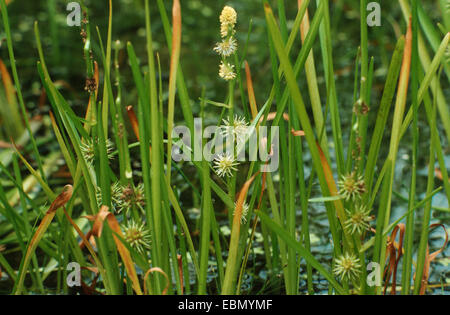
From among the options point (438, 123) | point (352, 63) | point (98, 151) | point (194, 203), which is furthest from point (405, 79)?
point (352, 63)

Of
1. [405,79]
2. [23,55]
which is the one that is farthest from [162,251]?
[23,55]

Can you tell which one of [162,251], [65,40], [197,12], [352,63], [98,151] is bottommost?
[162,251]

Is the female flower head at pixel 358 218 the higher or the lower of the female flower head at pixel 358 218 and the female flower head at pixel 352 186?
the lower

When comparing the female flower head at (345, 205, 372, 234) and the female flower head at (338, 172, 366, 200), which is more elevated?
the female flower head at (338, 172, 366, 200)

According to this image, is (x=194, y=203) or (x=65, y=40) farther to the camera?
(x=65, y=40)

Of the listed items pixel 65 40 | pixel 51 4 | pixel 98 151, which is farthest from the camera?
pixel 65 40

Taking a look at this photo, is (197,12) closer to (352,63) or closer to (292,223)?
(352,63)

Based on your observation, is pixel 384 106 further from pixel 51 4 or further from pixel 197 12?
pixel 197 12

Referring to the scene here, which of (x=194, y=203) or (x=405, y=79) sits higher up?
(x=405, y=79)

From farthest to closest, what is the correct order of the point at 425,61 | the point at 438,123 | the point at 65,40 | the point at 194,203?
the point at 65,40, the point at 438,123, the point at 194,203, the point at 425,61
